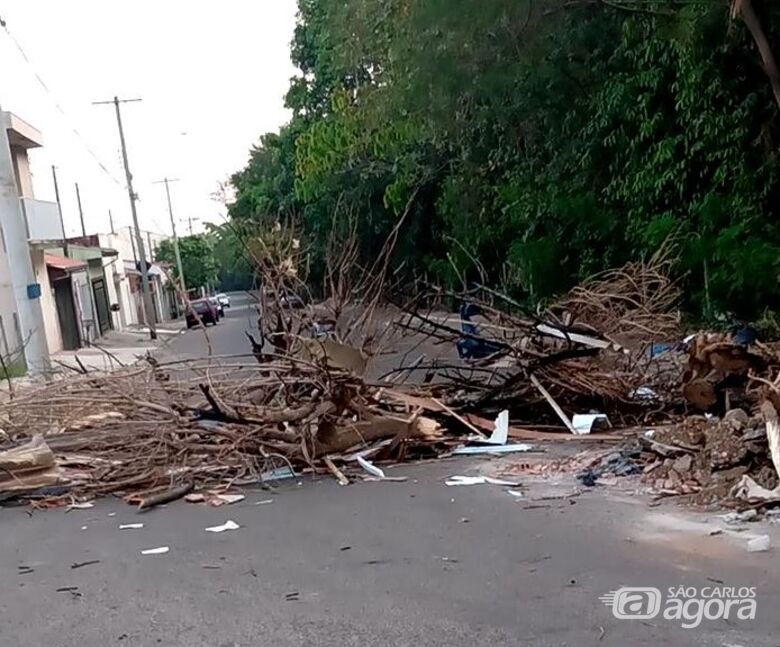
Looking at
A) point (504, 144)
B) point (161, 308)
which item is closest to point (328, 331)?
point (504, 144)

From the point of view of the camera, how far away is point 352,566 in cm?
547

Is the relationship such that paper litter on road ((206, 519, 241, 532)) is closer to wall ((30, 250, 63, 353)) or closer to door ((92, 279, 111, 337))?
wall ((30, 250, 63, 353))

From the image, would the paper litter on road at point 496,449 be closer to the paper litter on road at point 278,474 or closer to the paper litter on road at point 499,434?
the paper litter on road at point 499,434

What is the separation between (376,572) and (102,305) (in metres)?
40.7

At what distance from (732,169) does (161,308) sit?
5708 cm

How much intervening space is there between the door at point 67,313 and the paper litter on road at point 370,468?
26.5 meters

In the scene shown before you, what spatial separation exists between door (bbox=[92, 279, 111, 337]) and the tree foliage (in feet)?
63.4

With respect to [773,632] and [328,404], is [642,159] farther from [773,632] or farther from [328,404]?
[773,632]

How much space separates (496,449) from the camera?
838cm

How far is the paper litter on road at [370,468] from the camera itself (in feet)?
25.7

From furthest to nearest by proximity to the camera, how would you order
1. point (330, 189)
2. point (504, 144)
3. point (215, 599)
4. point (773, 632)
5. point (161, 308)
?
point (161, 308), point (330, 189), point (504, 144), point (215, 599), point (773, 632)

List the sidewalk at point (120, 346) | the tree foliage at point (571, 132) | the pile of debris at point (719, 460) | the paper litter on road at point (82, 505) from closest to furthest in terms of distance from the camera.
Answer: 1. the pile of debris at point (719, 460)
2. the paper litter on road at point (82, 505)
3. the tree foliage at point (571, 132)
4. the sidewalk at point (120, 346)

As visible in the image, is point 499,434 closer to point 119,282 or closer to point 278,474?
point 278,474

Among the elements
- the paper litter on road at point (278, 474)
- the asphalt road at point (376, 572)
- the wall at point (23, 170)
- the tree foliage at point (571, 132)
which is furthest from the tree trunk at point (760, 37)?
the wall at point (23, 170)
